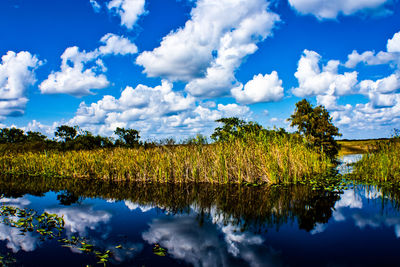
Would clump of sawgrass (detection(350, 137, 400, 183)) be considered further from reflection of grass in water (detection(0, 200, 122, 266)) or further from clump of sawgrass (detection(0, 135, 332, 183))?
reflection of grass in water (detection(0, 200, 122, 266))

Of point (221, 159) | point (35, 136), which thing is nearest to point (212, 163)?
point (221, 159)

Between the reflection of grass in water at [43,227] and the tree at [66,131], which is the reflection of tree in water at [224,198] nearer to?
the reflection of grass in water at [43,227]

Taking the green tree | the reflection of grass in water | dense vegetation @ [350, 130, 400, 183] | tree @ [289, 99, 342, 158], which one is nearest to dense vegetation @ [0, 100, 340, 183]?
tree @ [289, 99, 342, 158]

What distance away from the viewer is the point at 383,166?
36.8 ft

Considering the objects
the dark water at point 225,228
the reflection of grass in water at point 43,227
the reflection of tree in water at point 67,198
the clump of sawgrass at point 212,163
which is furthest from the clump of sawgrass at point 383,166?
the reflection of tree in water at point 67,198

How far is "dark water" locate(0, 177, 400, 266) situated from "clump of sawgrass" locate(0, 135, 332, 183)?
1.19m

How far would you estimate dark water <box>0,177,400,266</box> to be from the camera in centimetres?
475

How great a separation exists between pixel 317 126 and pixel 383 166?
951cm

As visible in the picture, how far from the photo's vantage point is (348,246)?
5168mm

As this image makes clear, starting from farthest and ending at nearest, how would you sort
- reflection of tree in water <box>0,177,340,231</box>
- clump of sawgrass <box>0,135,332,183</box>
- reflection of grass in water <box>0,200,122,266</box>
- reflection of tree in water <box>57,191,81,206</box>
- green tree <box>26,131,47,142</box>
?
green tree <box>26,131,47,142</box> → clump of sawgrass <box>0,135,332,183</box> → reflection of tree in water <box>57,191,81,206</box> → reflection of tree in water <box>0,177,340,231</box> → reflection of grass in water <box>0,200,122,266</box>

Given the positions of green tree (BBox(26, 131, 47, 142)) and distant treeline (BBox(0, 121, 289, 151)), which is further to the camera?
green tree (BBox(26, 131, 47, 142))

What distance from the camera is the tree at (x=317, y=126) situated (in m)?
20.0

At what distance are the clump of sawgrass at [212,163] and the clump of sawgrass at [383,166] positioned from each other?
228 cm

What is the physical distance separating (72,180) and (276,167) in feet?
41.1
